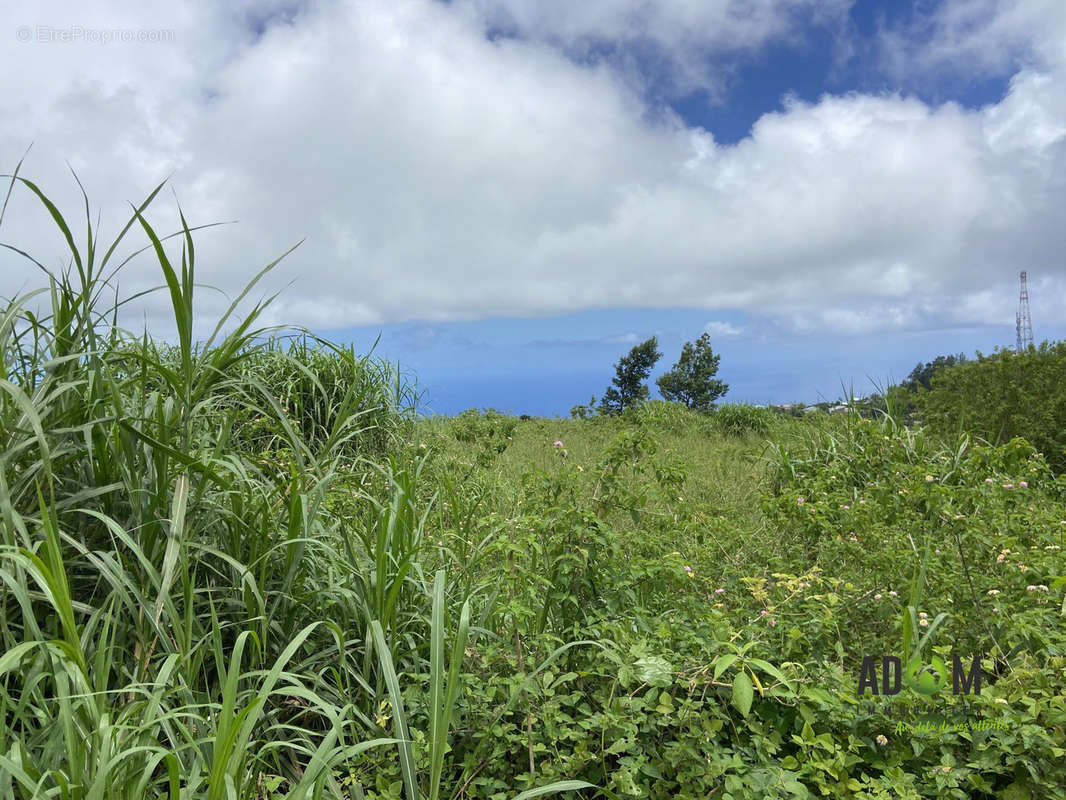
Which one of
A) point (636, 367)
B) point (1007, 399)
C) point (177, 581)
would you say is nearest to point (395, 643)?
point (177, 581)

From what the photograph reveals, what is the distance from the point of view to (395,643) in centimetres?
237

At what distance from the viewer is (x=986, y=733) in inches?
75.9

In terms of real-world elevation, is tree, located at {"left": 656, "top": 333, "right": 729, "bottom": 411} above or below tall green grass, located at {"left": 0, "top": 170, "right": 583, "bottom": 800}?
above

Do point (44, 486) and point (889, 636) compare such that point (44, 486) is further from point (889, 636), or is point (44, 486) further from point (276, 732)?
point (889, 636)

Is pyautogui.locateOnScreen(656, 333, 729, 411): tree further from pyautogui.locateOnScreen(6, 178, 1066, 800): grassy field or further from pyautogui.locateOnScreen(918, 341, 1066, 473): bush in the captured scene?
pyautogui.locateOnScreen(6, 178, 1066, 800): grassy field

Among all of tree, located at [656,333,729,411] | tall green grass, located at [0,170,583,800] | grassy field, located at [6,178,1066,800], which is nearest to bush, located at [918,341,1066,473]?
grassy field, located at [6,178,1066,800]

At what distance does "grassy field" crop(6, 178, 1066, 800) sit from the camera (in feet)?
5.82

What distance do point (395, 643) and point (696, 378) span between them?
21555mm

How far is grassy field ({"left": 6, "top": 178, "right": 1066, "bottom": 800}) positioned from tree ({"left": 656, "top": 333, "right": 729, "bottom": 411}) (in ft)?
65.2

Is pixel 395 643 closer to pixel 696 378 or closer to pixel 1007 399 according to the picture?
pixel 1007 399

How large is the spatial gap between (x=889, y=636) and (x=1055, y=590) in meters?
0.72

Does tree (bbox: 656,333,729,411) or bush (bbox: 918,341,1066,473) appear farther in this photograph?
tree (bbox: 656,333,729,411)

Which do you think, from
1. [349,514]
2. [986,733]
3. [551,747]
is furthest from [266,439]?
[986,733]

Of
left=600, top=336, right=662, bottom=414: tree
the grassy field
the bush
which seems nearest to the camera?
the grassy field
